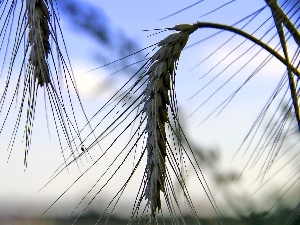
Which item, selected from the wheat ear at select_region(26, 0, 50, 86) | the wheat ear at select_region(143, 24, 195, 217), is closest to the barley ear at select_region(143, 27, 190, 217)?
the wheat ear at select_region(143, 24, 195, 217)

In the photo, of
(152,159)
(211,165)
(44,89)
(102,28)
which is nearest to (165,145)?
(152,159)

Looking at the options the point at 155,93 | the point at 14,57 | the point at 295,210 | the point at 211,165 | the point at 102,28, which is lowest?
the point at 295,210

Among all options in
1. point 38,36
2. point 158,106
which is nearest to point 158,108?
point 158,106

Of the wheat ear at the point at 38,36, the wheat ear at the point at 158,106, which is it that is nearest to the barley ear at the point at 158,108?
the wheat ear at the point at 158,106

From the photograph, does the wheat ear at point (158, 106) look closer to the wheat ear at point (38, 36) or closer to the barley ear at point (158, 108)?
the barley ear at point (158, 108)

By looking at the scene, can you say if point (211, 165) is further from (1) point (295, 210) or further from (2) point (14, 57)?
(1) point (295, 210)

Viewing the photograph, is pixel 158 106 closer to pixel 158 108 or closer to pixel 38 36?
pixel 158 108
